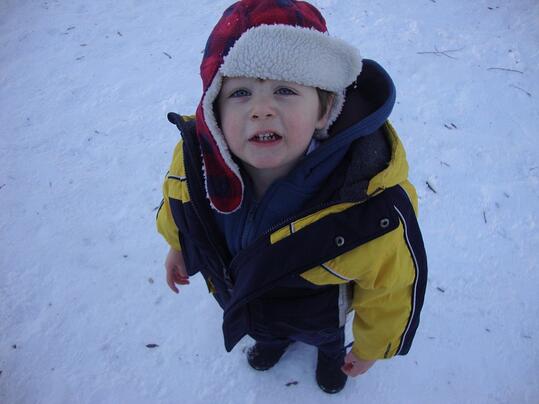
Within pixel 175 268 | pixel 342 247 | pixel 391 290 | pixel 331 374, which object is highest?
pixel 342 247

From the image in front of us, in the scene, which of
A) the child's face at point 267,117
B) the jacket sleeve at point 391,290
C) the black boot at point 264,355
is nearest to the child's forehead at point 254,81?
the child's face at point 267,117

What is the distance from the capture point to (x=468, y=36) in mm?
2629

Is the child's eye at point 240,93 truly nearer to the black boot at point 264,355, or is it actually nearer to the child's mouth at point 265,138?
the child's mouth at point 265,138

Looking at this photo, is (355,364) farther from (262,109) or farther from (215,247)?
(262,109)

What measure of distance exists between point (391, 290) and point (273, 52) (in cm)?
64

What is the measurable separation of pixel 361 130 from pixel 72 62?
2390mm

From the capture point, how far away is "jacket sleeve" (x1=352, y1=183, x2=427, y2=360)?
0.85m

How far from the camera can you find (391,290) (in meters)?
0.92

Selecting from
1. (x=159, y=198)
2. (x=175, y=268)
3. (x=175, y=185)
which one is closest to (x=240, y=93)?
(x=175, y=185)

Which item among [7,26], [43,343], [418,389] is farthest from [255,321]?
[7,26]

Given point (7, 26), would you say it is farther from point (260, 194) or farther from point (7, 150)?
point (260, 194)

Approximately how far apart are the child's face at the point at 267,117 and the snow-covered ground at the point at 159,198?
39.6 inches

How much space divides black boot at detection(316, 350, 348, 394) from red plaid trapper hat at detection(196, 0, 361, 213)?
978 mm

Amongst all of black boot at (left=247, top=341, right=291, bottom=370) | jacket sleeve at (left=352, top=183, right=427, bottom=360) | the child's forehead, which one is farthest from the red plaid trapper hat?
black boot at (left=247, top=341, right=291, bottom=370)
